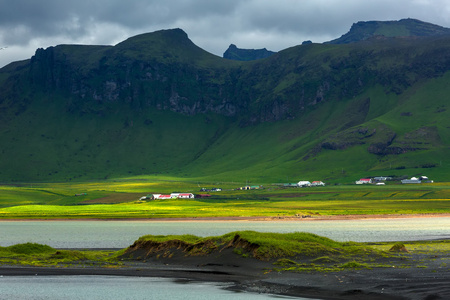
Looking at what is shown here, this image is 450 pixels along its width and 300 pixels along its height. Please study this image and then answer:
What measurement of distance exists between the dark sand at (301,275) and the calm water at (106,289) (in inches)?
87.4

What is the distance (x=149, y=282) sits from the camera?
2222 inches

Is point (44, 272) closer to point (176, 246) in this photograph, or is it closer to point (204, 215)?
point (176, 246)

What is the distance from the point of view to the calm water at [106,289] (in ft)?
162

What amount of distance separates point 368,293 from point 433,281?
5.94 meters

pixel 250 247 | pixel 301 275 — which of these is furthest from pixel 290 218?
pixel 301 275

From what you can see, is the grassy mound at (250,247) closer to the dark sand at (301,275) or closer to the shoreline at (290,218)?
the dark sand at (301,275)

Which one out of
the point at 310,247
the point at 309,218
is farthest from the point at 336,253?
the point at 309,218

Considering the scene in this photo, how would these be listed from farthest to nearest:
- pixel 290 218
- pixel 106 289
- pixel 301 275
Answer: pixel 290 218, pixel 301 275, pixel 106 289

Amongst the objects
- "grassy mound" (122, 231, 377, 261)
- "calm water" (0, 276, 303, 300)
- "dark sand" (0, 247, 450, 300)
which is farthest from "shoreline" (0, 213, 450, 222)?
"calm water" (0, 276, 303, 300)

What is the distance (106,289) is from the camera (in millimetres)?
53188

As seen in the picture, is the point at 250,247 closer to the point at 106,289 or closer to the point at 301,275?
the point at 301,275

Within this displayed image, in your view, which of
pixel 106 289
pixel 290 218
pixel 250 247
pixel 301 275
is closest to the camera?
pixel 106 289

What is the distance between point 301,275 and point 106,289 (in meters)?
16.8

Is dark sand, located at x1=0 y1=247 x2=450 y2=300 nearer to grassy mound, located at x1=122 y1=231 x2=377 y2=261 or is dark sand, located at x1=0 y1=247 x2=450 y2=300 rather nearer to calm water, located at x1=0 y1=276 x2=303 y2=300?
grassy mound, located at x1=122 y1=231 x2=377 y2=261
